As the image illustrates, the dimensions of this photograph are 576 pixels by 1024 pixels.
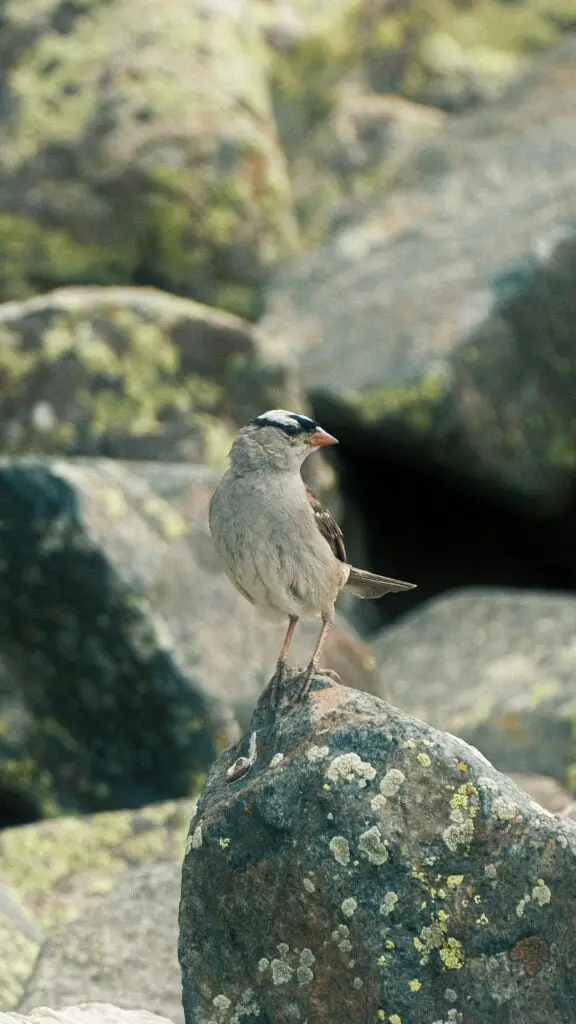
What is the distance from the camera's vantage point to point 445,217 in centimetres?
1705

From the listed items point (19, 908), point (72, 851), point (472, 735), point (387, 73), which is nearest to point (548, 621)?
point (472, 735)

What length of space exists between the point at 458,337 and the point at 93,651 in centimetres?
522

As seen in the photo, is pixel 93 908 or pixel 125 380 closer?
pixel 93 908

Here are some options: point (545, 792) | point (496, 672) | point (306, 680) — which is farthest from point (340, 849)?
point (496, 672)

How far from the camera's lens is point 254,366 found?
1403cm

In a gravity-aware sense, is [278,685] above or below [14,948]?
above

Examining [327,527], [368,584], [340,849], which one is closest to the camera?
[340,849]

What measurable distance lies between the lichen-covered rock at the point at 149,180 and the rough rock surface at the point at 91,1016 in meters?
10.8

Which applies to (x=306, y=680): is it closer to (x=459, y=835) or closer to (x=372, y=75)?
(x=459, y=835)

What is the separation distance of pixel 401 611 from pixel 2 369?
4924mm

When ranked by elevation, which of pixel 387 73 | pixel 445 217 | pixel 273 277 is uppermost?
pixel 387 73

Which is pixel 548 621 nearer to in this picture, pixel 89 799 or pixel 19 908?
pixel 89 799

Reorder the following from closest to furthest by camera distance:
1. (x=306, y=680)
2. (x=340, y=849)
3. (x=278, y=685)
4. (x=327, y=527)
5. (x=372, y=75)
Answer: (x=340, y=849) < (x=306, y=680) < (x=278, y=685) < (x=327, y=527) < (x=372, y=75)

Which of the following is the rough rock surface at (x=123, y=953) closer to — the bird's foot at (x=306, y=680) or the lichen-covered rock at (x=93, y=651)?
the lichen-covered rock at (x=93, y=651)
